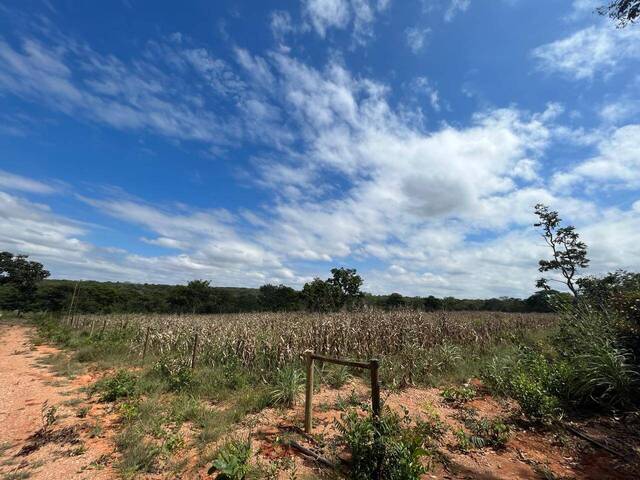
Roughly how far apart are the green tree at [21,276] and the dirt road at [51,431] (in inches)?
1709

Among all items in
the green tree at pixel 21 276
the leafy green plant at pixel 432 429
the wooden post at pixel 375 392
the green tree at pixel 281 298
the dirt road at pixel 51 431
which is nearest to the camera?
the wooden post at pixel 375 392

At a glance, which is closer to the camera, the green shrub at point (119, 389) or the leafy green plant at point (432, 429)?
the leafy green plant at point (432, 429)

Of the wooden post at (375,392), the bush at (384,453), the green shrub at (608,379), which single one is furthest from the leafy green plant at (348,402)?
the green shrub at (608,379)

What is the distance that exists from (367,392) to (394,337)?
3893 millimetres

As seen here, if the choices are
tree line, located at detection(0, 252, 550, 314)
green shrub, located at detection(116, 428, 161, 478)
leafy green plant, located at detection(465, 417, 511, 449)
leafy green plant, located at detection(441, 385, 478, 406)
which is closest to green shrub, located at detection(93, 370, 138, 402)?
green shrub, located at detection(116, 428, 161, 478)

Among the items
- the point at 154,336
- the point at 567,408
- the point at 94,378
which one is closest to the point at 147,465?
the point at 94,378

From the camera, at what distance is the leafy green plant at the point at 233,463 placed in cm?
405

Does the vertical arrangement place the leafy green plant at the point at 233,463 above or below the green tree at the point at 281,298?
below

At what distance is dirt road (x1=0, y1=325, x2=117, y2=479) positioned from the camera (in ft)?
15.7

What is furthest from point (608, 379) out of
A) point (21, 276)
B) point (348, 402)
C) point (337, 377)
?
point (21, 276)

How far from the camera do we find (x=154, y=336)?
48.8 feet

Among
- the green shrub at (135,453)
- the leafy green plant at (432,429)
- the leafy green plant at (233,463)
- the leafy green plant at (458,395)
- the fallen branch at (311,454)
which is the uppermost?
the leafy green plant at (458,395)

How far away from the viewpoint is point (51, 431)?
5945mm

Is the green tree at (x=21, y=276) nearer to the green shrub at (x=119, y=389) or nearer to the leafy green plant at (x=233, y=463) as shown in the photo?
the green shrub at (x=119, y=389)
